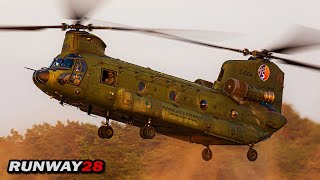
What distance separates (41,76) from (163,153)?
1289 inches

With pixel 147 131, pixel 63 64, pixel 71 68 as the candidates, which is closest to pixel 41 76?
pixel 63 64

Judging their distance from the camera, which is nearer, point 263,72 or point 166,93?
point 166,93

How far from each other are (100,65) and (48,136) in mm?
38906

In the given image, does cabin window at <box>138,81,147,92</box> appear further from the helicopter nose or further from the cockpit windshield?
the helicopter nose

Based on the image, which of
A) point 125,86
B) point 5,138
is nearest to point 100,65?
point 125,86

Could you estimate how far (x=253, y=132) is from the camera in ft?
123

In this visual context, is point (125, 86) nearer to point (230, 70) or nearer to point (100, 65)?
point (100, 65)

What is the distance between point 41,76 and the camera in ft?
105

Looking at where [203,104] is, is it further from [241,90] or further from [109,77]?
[109,77]

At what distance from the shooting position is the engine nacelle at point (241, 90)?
37.2 m

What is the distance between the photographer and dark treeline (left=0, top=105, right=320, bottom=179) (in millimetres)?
56844

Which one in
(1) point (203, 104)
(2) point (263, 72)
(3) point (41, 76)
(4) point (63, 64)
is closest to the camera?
(3) point (41, 76)

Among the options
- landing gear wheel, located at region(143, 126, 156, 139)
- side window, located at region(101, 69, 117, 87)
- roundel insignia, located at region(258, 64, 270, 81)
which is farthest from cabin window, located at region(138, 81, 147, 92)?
roundel insignia, located at region(258, 64, 270, 81)

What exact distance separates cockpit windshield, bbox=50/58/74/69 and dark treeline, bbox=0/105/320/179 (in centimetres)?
2723
